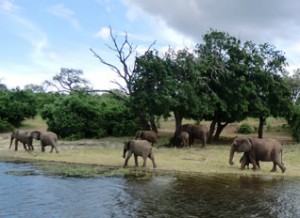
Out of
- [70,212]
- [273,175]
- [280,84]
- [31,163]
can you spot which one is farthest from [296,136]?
[70,212]

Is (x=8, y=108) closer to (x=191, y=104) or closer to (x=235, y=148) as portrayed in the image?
(x=191, y=104)

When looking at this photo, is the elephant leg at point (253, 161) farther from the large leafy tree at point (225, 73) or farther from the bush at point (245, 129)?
the bush at point (245, 129)

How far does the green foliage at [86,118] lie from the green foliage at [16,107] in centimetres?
495

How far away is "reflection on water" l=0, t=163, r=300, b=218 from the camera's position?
14289 millimetres

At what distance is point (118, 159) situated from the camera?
2652 cm

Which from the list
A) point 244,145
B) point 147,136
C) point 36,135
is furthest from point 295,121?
point 36,135

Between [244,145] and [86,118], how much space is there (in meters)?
17.8

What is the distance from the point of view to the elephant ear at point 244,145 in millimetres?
23484

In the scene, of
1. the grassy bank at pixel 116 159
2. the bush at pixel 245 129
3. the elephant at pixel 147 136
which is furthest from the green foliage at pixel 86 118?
the bush at pixel 245 129

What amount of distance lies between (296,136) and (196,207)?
25138 millimetres

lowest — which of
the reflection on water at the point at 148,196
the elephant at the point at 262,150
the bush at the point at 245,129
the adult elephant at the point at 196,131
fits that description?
the reflection on water at the point at 148,196

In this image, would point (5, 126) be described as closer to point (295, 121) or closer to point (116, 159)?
→ point (116, 159)

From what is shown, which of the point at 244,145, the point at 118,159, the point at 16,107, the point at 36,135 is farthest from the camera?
the point at 16,107

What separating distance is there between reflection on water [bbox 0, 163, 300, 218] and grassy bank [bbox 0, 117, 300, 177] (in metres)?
1.78
